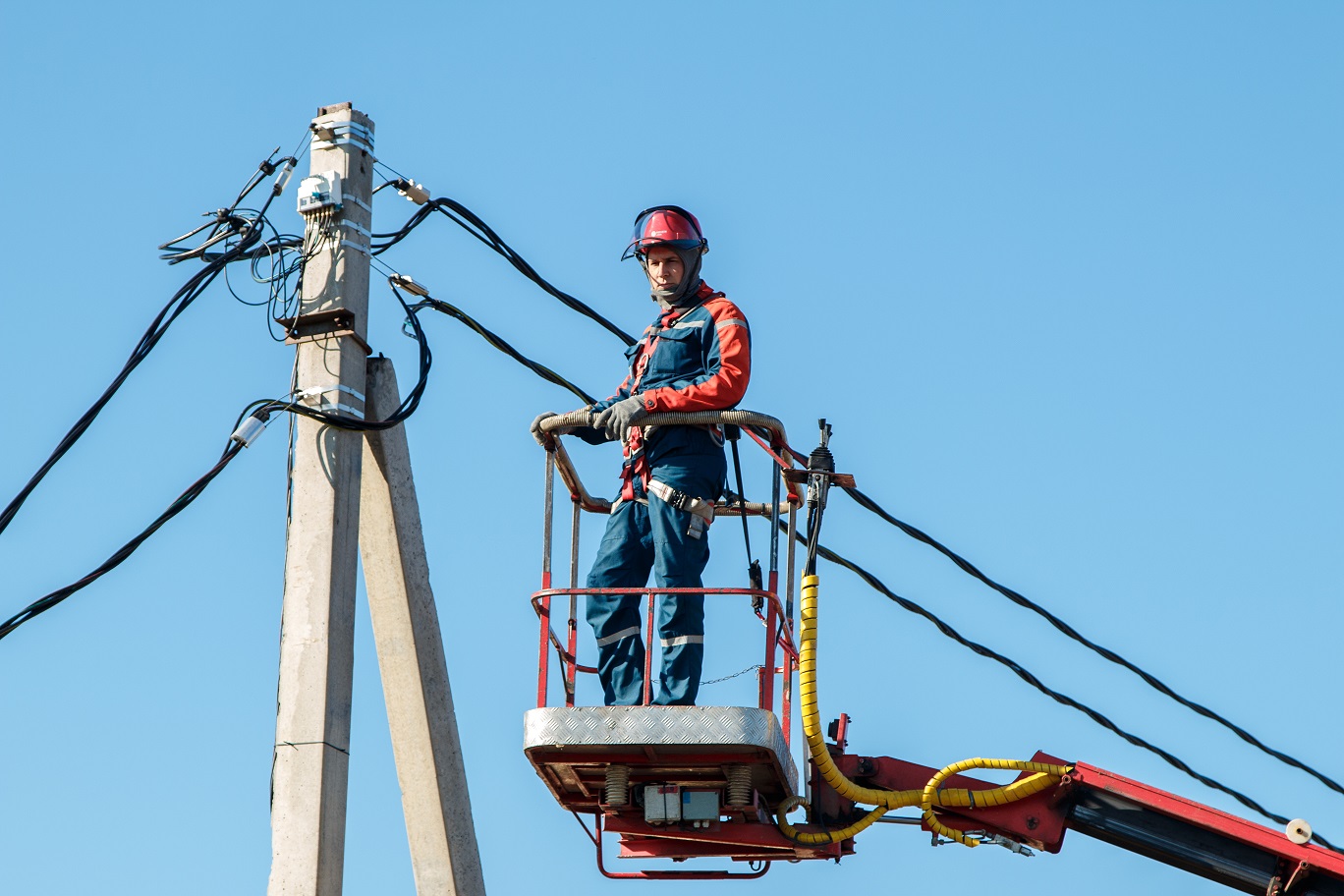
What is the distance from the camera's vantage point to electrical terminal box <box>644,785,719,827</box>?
9.39 m

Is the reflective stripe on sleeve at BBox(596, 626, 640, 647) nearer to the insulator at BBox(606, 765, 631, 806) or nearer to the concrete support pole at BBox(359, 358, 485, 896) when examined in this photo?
the insulator at BBox(606, 765, 631, 806)

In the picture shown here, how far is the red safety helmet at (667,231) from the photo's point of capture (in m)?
9.86

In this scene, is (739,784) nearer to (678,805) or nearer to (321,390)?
(678,805)

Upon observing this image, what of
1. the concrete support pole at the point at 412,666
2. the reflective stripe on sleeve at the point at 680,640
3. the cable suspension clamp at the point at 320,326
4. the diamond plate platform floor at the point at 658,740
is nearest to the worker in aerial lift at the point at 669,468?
the reflective stripe on sleeve at the point at 680,640

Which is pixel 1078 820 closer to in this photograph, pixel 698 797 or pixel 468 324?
pixel 698 797

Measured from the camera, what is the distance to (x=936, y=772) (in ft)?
33.0

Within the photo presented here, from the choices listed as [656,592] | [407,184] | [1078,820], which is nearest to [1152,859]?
[1078,820]

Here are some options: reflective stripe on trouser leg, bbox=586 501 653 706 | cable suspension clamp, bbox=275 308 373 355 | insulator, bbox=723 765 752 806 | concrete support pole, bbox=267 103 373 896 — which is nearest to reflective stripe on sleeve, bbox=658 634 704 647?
reflective stripe on trouser leg, bbox=586 501 653 706

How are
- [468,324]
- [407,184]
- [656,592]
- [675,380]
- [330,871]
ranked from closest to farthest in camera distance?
[330,871], [656,592], [675,380], [407,184], [468,324]

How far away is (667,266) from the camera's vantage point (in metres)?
9.91

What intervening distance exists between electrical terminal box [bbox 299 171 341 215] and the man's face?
1.65 metres

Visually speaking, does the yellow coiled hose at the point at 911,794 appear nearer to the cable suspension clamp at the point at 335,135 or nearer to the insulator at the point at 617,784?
the insulator at the point at 617,784

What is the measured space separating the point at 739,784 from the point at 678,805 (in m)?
0.34

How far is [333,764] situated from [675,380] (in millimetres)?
2586
